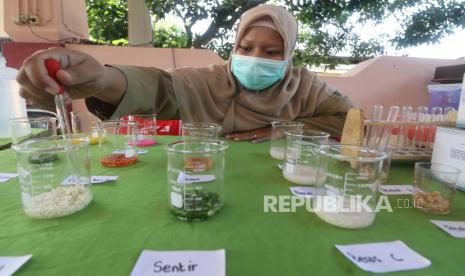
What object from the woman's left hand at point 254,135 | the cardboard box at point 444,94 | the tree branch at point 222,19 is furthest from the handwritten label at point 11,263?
the tree branch at point 222,19

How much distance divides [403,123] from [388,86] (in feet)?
10.5

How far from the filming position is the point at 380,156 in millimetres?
589

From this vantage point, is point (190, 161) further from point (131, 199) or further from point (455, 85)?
point (455, 85)

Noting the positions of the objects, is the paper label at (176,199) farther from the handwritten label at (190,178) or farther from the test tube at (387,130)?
the test tube at (387,130)

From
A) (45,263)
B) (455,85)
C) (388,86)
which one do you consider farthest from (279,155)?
(388,86)

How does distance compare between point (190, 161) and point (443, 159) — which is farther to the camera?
point (443, 159)

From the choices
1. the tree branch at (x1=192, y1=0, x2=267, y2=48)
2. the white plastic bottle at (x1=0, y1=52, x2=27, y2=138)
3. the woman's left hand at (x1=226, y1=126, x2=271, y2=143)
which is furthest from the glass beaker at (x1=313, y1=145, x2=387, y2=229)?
the tree branch at (x1=192, y1=0, x2=267, y2=48)

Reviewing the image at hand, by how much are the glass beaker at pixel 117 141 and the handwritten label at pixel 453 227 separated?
86 cm

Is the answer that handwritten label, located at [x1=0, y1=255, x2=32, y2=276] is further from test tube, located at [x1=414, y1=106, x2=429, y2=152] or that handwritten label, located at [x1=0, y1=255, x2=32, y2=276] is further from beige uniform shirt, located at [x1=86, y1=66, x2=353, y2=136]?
test tube, located at [x1=414, y1=106, x2=429, y2=152]

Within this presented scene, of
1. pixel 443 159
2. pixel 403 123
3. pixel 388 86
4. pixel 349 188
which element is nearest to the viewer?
pixel 349 188

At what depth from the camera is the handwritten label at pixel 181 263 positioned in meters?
0.41

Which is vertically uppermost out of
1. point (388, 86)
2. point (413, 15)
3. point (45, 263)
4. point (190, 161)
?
point (413, 15)

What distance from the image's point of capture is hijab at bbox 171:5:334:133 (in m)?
1.48

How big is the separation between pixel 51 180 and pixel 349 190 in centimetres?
64
